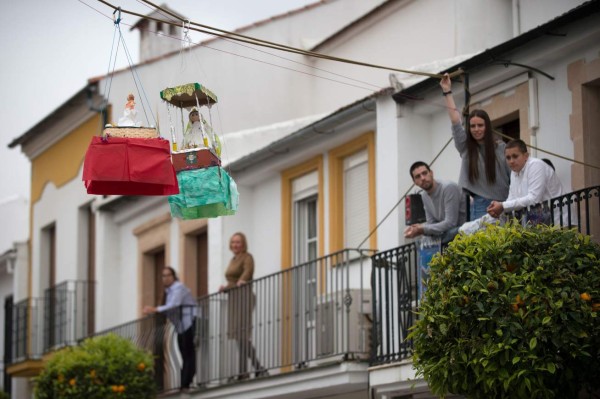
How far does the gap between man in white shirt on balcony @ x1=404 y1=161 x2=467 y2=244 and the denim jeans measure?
0.91 ft

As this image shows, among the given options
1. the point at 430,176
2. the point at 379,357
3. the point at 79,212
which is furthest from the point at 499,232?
the point at 79,212

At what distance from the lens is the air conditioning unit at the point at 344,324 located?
17.8m

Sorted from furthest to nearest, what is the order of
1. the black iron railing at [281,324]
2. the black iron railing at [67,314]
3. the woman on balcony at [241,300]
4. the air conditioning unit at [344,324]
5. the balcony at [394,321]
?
the black iron railing at [67,314], the woman on balcony at [241,300], the black iron railing at [281,324], the air conditioning unit at [344,324], the balcony at [394,321]

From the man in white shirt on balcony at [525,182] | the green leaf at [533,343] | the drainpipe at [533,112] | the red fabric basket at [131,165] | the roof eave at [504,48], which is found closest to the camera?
the green leaf at [533,343]

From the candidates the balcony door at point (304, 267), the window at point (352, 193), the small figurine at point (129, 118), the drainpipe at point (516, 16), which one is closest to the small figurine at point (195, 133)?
the small figurine at point (129, 118)

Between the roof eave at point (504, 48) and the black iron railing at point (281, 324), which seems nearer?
the roof eave at point (504, 48)

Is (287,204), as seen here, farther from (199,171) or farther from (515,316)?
(515,316)

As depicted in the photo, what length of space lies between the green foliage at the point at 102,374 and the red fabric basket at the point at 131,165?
839 centimetres

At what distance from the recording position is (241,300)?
20094mm

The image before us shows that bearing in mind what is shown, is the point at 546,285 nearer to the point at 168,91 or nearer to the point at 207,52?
the point at 168,91

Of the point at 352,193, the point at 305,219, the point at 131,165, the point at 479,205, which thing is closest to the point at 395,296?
the point at 479,205

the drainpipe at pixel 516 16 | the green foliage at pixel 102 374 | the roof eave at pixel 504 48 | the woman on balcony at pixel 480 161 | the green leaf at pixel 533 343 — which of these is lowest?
the green leaf at pixel 533 343

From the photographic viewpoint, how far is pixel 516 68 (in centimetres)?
1606

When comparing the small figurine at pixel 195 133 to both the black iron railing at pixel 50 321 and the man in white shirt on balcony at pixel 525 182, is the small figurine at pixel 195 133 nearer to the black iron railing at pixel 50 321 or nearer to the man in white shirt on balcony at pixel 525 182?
the man in white shirt on balcony at pixel 525 182
